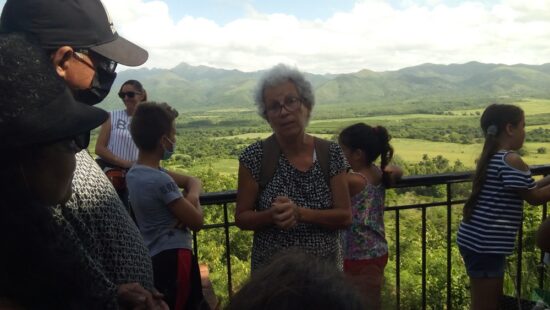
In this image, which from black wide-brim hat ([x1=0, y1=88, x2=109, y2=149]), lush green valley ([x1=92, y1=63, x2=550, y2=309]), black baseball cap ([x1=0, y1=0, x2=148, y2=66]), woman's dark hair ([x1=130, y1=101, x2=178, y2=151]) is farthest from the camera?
lush green valley ([x1=92, y1=63, x2=550, y2=309])

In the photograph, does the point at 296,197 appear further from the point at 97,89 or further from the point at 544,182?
the point at 544,182

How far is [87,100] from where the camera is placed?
1.57 meters

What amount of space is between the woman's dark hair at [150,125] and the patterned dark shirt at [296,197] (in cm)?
50

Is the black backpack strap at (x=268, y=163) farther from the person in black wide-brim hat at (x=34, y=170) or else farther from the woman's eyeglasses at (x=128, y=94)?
the woman's eyeglasses at (x=128, y=94)

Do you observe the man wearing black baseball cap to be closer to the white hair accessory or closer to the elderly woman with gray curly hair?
the elderly woman with gray curly hair

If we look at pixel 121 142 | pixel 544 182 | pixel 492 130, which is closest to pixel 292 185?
pixel 492 130

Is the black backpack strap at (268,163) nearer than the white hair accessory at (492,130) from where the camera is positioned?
Yes

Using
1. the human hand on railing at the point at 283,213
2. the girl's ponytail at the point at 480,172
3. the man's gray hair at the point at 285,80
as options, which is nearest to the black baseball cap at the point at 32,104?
the human hand on railing at the point at 283,213

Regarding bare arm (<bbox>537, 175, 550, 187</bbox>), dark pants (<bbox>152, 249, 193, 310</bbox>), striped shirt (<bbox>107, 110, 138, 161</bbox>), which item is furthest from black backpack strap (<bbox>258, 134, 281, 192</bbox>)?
striped shirt (<bbox>107, 110, 138, 161</bbox>)

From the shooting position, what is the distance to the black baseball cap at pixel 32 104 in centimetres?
93

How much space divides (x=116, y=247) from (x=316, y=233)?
1.17 m

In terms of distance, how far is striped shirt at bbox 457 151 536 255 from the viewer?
10.1 ft

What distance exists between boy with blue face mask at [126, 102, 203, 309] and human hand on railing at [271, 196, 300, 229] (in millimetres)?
455

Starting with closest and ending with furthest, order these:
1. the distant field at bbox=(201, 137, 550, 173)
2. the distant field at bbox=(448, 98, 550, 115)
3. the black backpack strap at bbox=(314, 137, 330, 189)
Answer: the black backpack strap at bbox=(314, 137, 330, 189), the distant field at bbox=(201, 137, 550, 173), the distant field at bbox=(448, 98, 550, 115)
